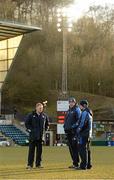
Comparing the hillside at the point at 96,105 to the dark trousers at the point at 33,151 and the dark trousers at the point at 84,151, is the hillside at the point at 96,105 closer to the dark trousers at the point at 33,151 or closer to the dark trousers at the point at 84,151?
the dark trousers at the point at 33,151

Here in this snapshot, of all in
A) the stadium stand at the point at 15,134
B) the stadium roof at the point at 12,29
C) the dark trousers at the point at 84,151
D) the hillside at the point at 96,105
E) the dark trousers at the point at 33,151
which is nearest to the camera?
the dark trousers at the point at 84,151

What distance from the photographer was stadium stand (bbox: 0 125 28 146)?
165ft

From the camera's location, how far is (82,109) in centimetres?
1360

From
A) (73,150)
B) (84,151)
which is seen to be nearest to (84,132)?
(84,151)

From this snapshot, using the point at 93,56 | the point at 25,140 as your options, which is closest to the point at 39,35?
the point at 93,56

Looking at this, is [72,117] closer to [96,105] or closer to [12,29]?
[12,29]

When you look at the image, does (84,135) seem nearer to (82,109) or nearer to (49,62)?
(82,109)

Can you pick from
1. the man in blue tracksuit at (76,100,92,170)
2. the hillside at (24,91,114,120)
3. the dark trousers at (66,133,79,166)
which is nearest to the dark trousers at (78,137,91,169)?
the man in blue tracksuit at (76,100,92,170)

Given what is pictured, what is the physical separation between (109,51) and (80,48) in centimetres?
367

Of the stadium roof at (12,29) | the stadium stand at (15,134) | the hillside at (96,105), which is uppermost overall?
the stadium roof at (12,29)

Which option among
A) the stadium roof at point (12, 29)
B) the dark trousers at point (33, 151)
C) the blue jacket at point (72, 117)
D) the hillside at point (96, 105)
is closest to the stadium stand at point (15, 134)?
the hillside at point (96, 105)

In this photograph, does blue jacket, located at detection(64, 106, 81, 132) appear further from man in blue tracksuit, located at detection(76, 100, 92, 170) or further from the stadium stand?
the stadium stand

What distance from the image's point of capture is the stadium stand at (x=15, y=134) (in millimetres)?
50312

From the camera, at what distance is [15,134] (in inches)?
2050
